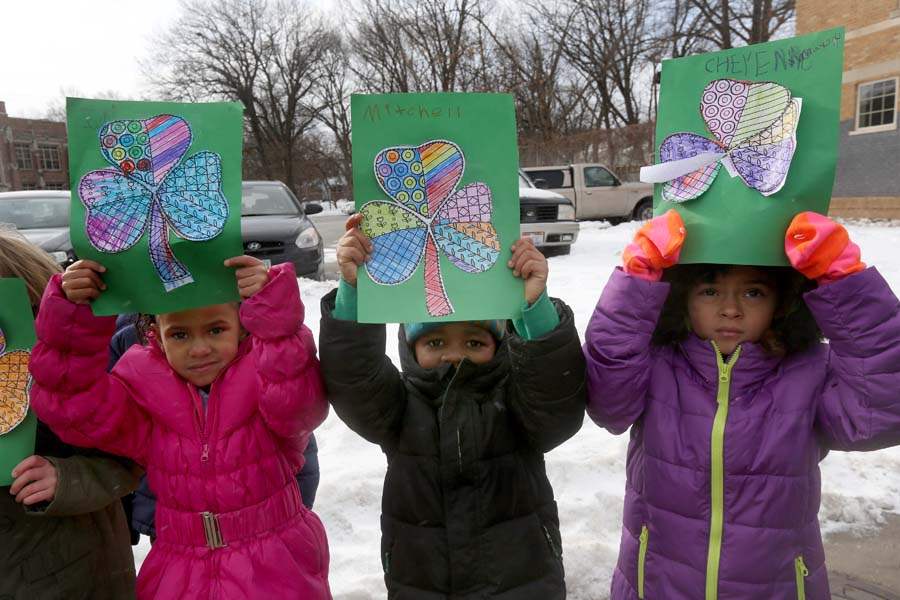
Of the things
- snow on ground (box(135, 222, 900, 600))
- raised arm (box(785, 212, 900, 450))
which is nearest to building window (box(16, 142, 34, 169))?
snow on ground (box(135, 222, 900, 600))

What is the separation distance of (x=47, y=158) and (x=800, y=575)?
5547 cm

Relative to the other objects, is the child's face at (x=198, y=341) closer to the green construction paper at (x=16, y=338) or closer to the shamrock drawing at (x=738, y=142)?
the green construction paper at (x=16, y=338)

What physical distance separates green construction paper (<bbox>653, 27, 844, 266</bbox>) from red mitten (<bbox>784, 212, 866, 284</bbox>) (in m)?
0.04

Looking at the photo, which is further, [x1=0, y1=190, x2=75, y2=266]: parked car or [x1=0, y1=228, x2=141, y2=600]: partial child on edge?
[x1=0, y1=190, x2=75, y2=266]: parked car

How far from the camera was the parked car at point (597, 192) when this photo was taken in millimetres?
15492

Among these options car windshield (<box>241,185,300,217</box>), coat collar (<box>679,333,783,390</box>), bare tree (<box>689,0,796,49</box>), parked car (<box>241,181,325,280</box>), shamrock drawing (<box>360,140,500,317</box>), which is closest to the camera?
shamrock drawing (<box>360,140,500,317</box>)

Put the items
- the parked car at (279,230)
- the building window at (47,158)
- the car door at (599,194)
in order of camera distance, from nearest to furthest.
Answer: the parked car at (279,230) < the car door at (599,194) < the building window at (47,158)

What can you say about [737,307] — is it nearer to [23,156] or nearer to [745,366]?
[745,366]

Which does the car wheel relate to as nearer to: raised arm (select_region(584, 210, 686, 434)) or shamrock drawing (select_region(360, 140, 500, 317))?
raised arm (select_region(584, 210, 686, 434))

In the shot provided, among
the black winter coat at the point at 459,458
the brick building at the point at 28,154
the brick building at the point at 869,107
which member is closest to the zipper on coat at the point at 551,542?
the black winter coat at the point at 459,458

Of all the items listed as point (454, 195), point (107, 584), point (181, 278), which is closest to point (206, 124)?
point (181, 278)

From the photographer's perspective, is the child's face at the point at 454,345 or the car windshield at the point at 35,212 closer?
the child's face at the point at 454,345

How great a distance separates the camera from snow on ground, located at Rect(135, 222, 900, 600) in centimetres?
271

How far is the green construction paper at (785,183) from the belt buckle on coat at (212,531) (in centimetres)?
136
